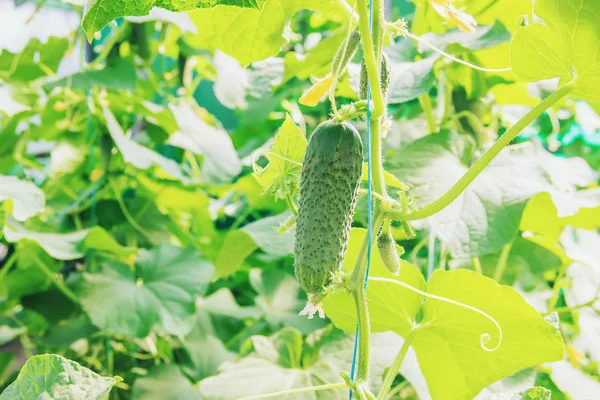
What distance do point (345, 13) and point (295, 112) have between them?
120 cm

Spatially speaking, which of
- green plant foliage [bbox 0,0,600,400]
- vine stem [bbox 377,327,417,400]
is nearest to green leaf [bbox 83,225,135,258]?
green plant foliage [bbox 0,0,600,400]

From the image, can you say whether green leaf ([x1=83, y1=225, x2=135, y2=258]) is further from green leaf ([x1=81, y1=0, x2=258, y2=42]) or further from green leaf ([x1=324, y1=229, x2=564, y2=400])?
green leaf ([x1=81, y1=0, x2=258, y2=42])

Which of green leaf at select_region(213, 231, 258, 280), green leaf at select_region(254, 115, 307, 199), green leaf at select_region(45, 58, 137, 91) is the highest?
green leaf at select_region(254, 115, 307, 199)

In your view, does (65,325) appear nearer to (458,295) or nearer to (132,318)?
(132,318)

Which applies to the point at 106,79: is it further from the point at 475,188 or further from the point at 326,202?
the point at 326,202

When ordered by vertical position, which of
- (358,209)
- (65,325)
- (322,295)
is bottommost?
(65,325)

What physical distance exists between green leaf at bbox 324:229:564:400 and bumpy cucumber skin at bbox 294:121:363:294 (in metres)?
0.23

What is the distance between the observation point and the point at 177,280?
1237mm

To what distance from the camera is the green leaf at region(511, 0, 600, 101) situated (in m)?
0.58

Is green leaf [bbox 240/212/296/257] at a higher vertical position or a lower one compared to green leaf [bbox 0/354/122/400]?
lower

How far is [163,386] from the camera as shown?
3.89 feet

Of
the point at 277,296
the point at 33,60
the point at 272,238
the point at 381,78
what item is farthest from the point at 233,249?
the point at 33,60

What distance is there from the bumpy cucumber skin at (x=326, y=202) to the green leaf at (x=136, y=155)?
0.82 metres

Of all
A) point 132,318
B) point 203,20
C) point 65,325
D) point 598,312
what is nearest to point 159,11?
point 203,20
